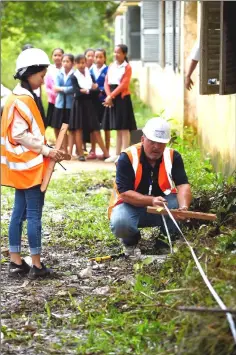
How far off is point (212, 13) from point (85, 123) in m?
4.98

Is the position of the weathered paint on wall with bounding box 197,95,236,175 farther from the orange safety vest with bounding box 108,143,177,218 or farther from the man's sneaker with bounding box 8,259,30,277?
the man's sneaker with bounding box 8,259,30,277

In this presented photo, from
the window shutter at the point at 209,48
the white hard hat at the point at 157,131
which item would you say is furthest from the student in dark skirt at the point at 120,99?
the white hard hat at the point at 157,131

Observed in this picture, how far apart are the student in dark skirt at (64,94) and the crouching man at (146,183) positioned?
7.71 metres

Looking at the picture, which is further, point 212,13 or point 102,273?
point 212,13

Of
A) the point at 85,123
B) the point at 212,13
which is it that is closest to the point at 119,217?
the point at 212,13

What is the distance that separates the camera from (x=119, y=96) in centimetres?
1569

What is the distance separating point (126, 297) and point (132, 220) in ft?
4.93

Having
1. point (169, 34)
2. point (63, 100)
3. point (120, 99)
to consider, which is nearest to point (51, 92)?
point (63, 100)

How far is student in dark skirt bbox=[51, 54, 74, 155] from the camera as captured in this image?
636 inches

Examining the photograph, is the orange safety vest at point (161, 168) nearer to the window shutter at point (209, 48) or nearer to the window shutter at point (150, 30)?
the window shutter at point (209, 48)

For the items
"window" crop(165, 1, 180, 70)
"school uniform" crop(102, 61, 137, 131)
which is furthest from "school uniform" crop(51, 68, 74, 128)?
"window" crop(165, 1, 180, 70)

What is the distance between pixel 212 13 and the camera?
11555 mm

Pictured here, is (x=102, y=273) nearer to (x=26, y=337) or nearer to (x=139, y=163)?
(x=139, y=163)

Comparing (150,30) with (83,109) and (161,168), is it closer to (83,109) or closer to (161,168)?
(83,109)
